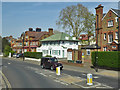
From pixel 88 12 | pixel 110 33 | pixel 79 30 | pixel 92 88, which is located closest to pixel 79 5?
pixel 88 12

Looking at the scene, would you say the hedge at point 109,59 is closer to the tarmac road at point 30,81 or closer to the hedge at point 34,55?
the tarmac road at point 30,81

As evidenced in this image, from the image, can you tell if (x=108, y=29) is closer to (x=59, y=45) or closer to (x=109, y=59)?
(x=109, y=59)

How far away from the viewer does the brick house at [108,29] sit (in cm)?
2922

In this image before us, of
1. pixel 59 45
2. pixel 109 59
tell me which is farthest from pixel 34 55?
pixel 109 59

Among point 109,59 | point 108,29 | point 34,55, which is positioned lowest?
point 34,55

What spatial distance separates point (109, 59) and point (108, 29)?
386 inches

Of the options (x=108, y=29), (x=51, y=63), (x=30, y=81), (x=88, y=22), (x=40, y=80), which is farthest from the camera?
(x=88, y=22)

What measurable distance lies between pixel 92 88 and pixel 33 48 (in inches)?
1977

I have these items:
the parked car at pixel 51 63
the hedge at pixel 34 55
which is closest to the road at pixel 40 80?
the parked car at pixel 51 63

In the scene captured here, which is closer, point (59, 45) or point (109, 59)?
point (109, 59)

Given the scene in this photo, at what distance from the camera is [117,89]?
1227cm

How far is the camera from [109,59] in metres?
23.2

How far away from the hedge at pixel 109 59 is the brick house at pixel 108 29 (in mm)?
4724

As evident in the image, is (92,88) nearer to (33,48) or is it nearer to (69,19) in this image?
(69,19)
